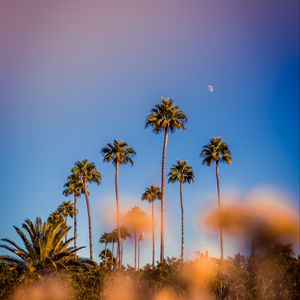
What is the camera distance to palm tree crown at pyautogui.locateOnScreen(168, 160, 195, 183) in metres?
56.5

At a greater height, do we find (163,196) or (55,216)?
(55,216)

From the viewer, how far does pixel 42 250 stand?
132ft

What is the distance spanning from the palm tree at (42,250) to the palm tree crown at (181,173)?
61.8 ft

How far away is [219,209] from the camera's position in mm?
22984

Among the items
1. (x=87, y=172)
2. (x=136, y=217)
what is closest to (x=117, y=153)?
(x=87, y=172)

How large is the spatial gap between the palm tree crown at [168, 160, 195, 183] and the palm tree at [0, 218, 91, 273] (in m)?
18.8

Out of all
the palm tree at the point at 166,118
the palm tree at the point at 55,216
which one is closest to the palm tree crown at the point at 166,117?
the palm tree at the point at 166,118

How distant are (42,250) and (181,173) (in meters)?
23.5

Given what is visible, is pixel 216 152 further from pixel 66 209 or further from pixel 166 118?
pixel 66 209

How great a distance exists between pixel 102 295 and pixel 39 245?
1099cm

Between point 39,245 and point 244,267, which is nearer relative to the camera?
point 244,267

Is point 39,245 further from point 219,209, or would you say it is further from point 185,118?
point 219,209

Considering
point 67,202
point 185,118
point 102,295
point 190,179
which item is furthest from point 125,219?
point 102,295

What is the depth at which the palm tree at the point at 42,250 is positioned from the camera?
39.0 m
